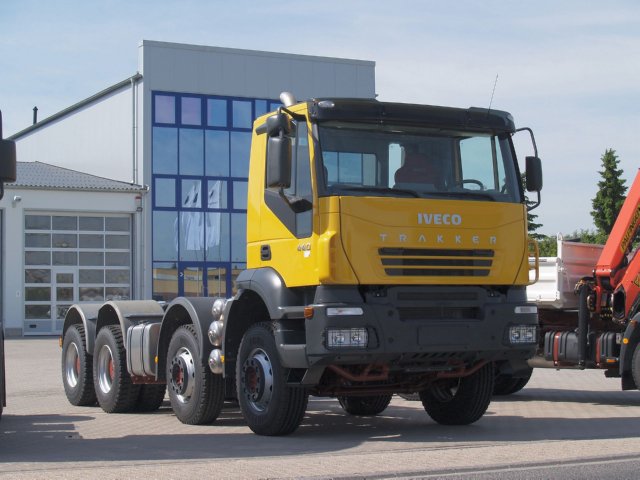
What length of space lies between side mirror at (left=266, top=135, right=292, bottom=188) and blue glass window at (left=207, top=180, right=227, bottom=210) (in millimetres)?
33883

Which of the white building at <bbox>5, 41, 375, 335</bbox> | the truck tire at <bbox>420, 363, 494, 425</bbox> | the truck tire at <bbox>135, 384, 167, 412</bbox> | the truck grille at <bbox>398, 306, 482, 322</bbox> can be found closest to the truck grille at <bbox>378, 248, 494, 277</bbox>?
the truck grille at <bbox>398, 306, 482, 322</bbox>

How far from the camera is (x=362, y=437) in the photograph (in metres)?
11.5

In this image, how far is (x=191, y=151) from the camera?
4409 centimetres

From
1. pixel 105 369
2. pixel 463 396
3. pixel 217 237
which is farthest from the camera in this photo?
pixel 217 237

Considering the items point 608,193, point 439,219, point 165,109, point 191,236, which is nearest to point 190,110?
point 165,109

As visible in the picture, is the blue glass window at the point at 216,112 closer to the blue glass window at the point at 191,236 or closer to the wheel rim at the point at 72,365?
the blue glass window at the point at 191,236

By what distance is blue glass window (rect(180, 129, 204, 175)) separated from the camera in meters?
43.9

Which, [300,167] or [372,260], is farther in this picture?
[300,167]

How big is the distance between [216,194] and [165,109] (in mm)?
3765

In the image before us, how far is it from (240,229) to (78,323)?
29.4 meters

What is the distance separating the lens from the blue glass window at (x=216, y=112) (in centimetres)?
4425

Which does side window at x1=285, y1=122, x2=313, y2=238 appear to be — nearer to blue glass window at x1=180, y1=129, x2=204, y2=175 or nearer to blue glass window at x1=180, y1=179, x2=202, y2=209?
blue glass window at x1=180, y1=179, x2=202, y2=209

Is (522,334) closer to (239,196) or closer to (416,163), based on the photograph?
(416,163)

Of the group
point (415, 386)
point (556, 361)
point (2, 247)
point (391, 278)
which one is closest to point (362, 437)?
point (415, 386)
